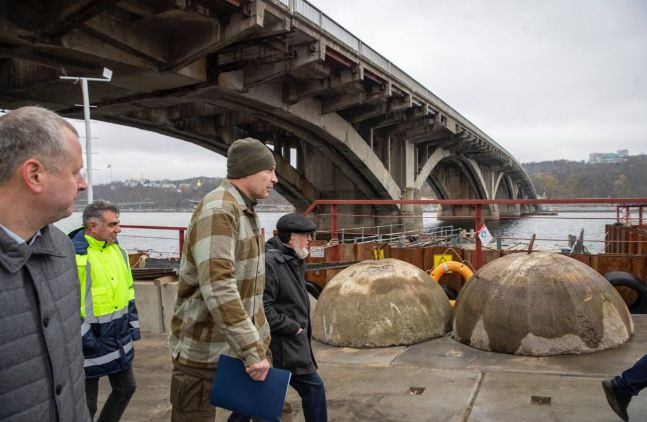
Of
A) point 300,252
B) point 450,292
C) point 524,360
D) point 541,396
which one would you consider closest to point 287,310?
point 300,252

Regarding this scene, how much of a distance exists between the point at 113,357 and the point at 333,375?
2447mm

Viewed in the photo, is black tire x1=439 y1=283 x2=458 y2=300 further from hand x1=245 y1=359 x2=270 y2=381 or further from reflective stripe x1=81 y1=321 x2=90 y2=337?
hand x1=245 y1=359 x2=270 y2=381

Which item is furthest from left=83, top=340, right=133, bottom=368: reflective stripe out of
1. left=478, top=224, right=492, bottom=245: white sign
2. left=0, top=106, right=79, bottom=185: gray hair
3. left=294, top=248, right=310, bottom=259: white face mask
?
left=478, top=224, right=492, bottom=245: white sign

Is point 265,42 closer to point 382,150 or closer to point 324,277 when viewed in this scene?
point 324,277

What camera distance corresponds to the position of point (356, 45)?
23.5 m

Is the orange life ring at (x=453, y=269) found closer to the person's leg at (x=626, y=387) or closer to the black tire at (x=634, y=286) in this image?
the black tire at (x=634, y=286)

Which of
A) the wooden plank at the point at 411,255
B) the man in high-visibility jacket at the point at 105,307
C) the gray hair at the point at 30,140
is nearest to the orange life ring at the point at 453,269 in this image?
the wooden plank at the point at 411,255

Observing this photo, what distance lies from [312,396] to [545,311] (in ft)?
10.1

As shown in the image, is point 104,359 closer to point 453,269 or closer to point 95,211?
point 95,211

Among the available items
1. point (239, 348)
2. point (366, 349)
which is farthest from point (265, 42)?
point (239, 348)

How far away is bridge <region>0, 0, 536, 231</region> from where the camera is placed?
15438mm

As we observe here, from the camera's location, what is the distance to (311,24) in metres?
19.2

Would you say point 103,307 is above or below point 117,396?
above

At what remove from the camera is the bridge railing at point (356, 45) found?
1877 cm
